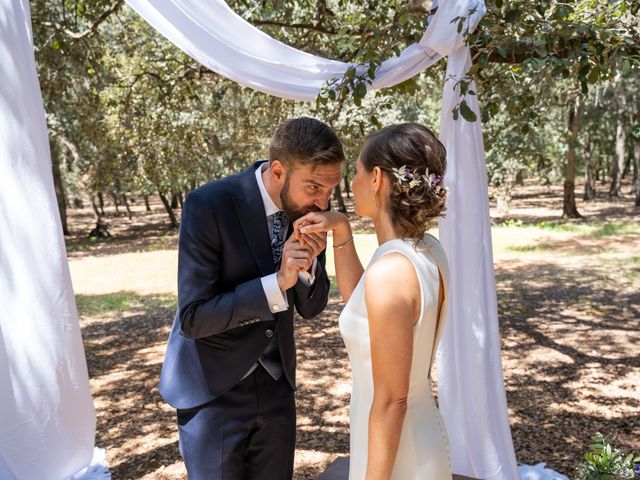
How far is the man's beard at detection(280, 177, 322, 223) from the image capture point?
7.45 feet

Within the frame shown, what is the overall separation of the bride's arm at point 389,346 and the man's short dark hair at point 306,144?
0.50m

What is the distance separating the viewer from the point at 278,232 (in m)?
2.42

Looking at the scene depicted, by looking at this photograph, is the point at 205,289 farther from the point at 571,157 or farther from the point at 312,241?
the point at 571,157

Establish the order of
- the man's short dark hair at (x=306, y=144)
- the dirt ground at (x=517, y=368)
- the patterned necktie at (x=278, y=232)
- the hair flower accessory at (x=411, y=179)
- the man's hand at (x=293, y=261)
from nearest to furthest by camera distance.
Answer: the hair flower accessory at (x=411, y=179), the man's hand at (x=293, y=261), the man's short dark hair at (x=306, y=144), the patterned necktie at (x=278, y=232), the dirt ground at (x=517, y=368)

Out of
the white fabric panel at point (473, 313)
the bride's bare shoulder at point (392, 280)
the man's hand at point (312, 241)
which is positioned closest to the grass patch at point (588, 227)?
the white fabric panel at point (473, 313)

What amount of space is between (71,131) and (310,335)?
1680 centimetres

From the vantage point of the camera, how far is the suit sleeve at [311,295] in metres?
2.44

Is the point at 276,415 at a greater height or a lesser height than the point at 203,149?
lesser

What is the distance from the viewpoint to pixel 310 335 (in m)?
8.32

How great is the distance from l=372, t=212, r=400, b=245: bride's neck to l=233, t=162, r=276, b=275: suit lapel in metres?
0.49

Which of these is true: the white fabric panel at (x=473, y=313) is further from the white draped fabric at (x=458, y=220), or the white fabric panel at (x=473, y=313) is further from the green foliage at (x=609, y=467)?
the green foliage at (x=609, y=467)

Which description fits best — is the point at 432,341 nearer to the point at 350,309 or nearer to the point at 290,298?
the point at 350,309

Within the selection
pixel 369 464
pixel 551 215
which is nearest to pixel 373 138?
pixel 369 464

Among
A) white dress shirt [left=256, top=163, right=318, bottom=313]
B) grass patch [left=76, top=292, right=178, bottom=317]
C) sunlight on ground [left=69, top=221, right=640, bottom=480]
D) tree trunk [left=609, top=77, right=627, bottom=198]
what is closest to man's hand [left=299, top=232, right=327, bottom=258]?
white dress shirt [left=256, top=163, right=318, bottom=313]
